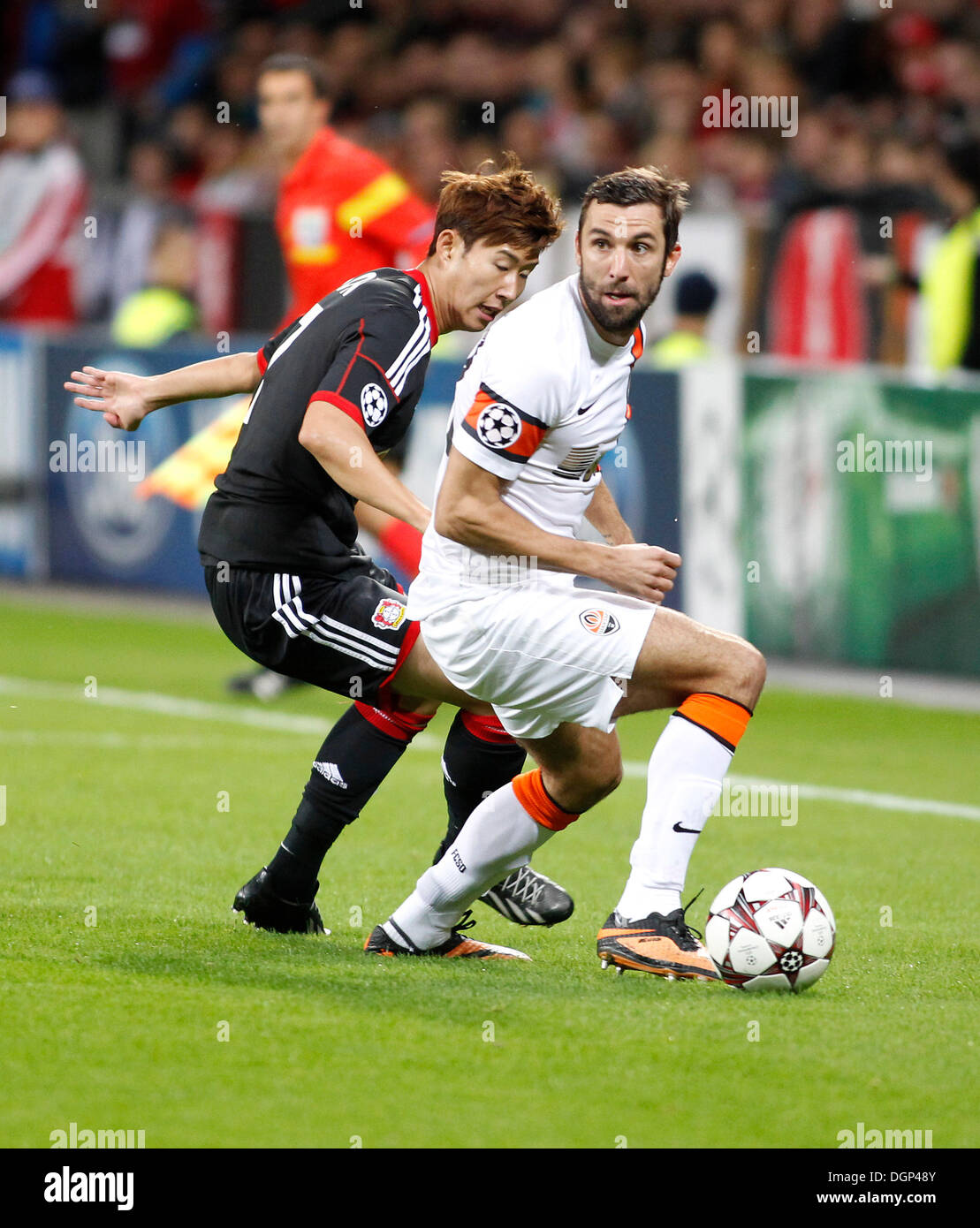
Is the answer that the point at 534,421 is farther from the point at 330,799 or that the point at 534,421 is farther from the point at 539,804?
the point at 330,799

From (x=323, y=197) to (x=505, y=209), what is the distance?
4186mm

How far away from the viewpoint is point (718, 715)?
4809 mm

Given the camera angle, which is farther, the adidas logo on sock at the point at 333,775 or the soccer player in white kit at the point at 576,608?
the adidas logo on sock at the point at 333,775

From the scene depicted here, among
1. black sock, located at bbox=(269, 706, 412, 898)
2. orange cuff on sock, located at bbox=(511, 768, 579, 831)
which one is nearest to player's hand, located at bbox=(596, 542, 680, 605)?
orange cuff on sock, located at bbox=(511, 768, 579, 831)

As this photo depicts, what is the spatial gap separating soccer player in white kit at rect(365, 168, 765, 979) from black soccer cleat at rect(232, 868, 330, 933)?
0.50 meters

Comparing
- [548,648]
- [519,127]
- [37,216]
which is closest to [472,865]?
[548,648]

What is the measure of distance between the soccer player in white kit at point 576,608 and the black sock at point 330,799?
1.24 feet

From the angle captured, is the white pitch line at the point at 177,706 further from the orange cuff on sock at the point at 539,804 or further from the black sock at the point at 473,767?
the orange cuff on sock at the point at 539,804

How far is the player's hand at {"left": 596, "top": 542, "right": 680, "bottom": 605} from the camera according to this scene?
15.3 feet

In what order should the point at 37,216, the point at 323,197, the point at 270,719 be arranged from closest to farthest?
the point at 323,197 → the point at 270,719 → the point at 37,216

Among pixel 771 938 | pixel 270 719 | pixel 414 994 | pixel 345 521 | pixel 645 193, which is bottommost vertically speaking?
pixel 414 994

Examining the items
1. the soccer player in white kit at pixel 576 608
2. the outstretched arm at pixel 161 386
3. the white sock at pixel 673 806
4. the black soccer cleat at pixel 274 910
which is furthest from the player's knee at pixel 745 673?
the outstretched arm at pixel 161 386

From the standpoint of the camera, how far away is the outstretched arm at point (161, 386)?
5.40 m
